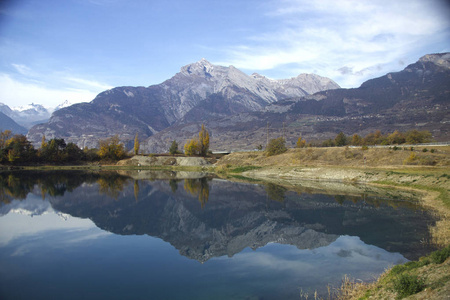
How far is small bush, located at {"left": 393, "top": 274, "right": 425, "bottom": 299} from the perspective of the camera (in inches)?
485

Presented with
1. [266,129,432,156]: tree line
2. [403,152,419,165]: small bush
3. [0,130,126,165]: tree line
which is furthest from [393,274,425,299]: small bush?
[0,130,126,165]: tree line

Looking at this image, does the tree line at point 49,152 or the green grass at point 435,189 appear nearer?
the green grass at point 435,189

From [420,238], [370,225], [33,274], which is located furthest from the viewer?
[370,225]

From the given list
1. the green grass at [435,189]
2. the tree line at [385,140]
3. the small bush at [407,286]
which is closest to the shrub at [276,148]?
the tree line at [385,140]

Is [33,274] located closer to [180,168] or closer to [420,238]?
[420,238]

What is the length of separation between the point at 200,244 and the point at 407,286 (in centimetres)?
1777

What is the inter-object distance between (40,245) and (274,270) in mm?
19426

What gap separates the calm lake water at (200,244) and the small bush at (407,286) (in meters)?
4.84

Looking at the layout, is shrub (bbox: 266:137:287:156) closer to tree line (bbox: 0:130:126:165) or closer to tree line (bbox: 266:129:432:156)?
tree line (bbox: 266:129:432:156)

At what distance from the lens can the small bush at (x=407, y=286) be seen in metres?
12.3

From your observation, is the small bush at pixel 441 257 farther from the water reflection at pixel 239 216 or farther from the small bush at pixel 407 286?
the water reflection at pixel 239 216

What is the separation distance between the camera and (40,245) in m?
25.4

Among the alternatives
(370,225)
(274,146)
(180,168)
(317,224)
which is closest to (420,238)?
(370,225)

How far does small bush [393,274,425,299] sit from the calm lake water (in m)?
4.84
